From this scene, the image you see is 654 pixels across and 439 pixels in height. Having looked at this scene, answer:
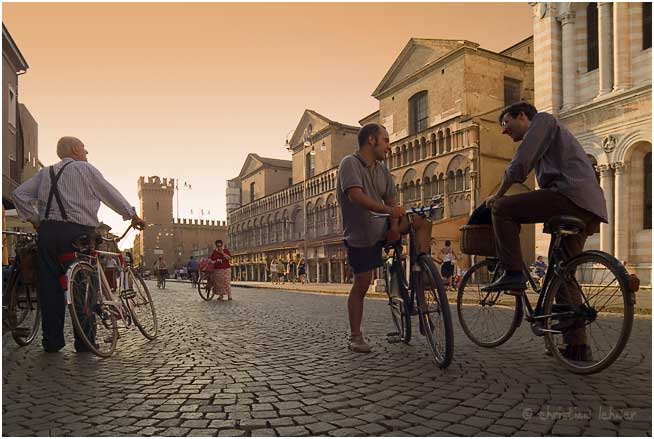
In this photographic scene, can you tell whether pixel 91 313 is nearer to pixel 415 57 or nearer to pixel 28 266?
pixel 28 266

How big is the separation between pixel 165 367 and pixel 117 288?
159 centimetres

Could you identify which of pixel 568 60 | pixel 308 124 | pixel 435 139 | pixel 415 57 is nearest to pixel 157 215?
pixel 308 124

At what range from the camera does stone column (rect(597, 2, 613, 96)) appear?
2030 centimetres

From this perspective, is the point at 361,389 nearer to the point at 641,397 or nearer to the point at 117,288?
the point at 641,397

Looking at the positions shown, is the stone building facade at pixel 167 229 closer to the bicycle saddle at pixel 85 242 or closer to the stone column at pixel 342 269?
the stone column at pixel 342 269

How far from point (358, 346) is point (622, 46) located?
803 inches

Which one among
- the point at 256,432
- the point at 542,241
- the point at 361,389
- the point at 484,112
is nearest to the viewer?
the point at 256,432

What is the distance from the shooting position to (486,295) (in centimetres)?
487

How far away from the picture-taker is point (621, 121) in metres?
19.5

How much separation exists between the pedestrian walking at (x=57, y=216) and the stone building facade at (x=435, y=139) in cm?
2210

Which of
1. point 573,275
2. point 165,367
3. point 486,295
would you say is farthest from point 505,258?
point 165,367

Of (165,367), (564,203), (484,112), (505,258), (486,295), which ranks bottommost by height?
(165,367)

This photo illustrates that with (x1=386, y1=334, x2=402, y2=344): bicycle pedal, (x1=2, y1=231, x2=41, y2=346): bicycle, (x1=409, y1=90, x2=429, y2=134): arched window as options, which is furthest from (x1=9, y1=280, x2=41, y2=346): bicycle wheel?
(x1=409, y1=90, x2=429, y2=134): arched window

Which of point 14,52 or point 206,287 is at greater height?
point 14,52
